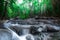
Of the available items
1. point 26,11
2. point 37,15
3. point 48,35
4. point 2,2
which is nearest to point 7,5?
point 2,2

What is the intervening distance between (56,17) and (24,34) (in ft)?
7.91

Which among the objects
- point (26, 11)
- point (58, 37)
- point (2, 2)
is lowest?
point (58, 37)

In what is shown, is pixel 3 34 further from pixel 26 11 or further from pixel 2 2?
pixel 26 11

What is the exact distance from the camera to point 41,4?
695 centimetres

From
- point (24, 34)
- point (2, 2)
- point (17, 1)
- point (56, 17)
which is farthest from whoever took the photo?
point (56, 17)

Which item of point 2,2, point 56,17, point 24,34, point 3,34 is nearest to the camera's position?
point 3,34

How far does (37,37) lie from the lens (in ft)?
15.7

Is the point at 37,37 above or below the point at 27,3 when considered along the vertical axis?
below

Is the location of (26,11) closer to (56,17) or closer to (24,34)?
(56,17)

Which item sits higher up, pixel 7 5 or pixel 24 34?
pixel 7 5

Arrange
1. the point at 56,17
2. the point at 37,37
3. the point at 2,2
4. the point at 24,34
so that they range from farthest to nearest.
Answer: the point at 56,17
the point at 2,2
the point at 24,34
the point at 37,37

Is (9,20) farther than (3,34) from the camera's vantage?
Yes

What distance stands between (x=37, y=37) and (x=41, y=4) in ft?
7.86

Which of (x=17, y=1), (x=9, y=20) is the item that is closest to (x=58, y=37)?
(x=9, y=20)
